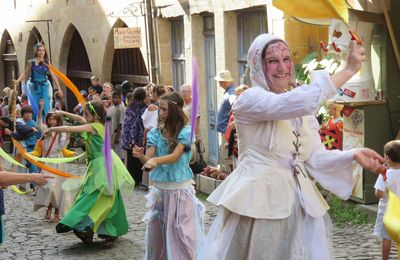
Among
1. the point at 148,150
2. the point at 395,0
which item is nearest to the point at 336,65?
the point at 395,0

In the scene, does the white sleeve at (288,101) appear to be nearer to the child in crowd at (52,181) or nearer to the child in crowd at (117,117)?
the child in crowd at (52,181)

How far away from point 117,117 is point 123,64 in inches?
311

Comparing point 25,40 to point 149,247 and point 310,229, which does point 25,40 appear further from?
point 310,229

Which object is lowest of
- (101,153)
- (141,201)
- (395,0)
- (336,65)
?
(141,201)

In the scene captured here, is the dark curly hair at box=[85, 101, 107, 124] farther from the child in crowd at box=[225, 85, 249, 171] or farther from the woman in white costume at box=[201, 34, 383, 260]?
the woman in white costume at box=[201, 34, 383, 260]

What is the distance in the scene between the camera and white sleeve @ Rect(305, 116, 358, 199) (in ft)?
15.9

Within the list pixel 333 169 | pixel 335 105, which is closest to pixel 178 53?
pixel 335 105

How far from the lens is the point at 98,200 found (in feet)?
29.6

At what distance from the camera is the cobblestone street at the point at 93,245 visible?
8445 millimetres

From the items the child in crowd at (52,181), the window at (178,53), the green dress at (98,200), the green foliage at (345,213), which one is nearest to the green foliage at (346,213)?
the green foliage at (345,213)

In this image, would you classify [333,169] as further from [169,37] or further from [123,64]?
[123,64]

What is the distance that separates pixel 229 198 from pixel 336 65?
232 inches

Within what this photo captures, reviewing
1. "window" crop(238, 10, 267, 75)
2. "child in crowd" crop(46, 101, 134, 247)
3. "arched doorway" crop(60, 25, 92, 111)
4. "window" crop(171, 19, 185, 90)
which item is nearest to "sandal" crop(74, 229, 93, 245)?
"child in crowd" crop(46, 101, 134, 247)

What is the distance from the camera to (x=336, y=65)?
34.4ft
